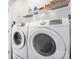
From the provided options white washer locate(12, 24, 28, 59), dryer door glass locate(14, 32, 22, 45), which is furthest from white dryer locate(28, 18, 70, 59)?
dryer door glass locate(14, 32, 22, 45)

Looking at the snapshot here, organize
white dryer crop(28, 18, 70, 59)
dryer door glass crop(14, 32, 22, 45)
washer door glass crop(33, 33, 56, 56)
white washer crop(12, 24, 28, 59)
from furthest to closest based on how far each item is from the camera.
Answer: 1. dryer door glass crop(14, 32, 22, 45)
2. white washer crop(12, 24, 28, 59)
3. washer door glass crop(33, 33, 56, 56)
4. white dryer crop(28, 18, 70, 59)

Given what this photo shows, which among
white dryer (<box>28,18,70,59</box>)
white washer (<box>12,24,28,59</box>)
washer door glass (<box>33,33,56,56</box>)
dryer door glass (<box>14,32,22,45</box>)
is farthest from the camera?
dryer door glass (<box>14,32,22,45</box>)

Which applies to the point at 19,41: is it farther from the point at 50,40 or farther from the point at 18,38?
the point at 50,40

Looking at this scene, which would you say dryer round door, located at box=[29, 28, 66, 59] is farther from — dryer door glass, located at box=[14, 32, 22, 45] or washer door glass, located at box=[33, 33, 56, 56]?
dryer door glass, located at box=[14, 32, 22, 45]

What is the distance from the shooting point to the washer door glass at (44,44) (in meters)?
1.23

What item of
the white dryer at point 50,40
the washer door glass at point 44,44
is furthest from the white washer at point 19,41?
the washer door glass at point 44,44

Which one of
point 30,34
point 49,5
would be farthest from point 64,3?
point 30,34

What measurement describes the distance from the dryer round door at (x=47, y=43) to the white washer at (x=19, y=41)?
18 centimetres

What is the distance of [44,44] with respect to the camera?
1.34 meters

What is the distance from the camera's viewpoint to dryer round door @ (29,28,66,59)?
3.69 feet

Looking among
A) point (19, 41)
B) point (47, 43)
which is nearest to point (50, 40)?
point (47, 43)

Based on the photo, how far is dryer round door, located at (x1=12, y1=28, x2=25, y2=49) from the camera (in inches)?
64.3

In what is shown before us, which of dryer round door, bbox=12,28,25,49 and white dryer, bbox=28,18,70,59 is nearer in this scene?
white dryer, bbox=28,18,70,59

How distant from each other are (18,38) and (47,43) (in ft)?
2.14
